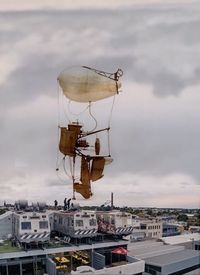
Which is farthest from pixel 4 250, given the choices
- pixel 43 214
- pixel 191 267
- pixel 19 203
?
pixel 191 267

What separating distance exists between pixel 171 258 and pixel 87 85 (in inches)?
996

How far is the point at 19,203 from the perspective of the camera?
37875mm

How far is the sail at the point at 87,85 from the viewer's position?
20.3 meters

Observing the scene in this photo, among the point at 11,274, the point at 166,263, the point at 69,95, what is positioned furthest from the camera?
the point at 166,263

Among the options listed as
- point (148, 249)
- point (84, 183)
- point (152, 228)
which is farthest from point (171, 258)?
point (152, 228)

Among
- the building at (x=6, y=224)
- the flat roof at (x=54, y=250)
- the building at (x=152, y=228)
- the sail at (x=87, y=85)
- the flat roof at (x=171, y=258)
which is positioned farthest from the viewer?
the building at (x=152, y=228)

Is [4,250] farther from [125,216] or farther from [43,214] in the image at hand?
[125,216]

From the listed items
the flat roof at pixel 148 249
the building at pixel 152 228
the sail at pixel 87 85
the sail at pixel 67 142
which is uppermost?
the sail at pixel 87 85

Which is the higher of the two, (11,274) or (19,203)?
(19,203)

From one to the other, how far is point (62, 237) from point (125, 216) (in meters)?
6.71

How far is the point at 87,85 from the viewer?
67.2 feet

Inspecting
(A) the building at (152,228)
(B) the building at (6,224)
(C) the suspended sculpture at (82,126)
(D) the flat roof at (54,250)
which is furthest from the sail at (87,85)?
(A) the building at (152,228)

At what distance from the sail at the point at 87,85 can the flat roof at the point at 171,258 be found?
21.7 meters

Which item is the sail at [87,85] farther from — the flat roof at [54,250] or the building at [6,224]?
the building at [6,224]
